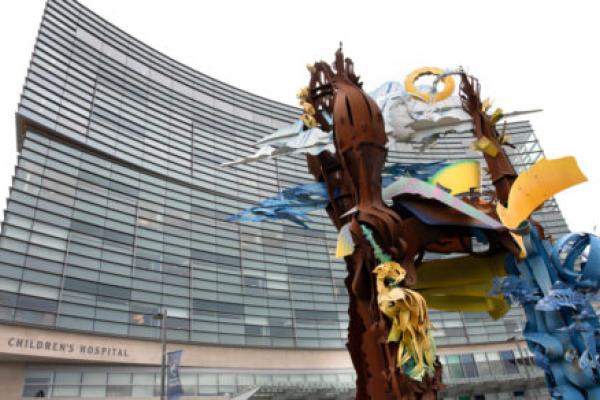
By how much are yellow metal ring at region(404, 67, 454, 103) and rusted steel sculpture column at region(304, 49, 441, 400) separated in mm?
3626

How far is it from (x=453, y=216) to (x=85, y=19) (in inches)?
1704

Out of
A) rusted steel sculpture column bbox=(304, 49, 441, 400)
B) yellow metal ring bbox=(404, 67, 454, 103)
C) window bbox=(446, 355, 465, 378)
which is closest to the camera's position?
rusted steel sculpture column bbox=(304, 49, 441, 400)

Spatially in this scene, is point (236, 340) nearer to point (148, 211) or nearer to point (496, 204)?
point (148, 211)

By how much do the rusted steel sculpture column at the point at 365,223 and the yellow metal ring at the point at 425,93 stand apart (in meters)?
3.63

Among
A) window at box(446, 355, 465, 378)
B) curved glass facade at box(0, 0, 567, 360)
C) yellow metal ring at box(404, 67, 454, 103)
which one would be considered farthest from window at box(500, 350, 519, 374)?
yellow metal ring at box(404, 67, 454, 103)

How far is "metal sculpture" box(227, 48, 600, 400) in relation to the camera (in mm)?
8766

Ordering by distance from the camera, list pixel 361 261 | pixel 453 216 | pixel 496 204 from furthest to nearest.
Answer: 1. pixel 496 204
2. pixel 453 216
3. pixel 361 261

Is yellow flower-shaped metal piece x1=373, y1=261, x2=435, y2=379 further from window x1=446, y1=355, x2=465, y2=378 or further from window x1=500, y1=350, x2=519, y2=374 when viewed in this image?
window x1=500, y1=350, x2=519, y2=374

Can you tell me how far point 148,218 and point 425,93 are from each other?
28.2m

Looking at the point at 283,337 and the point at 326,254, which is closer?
the point at 283,337

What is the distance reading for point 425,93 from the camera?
15.6m

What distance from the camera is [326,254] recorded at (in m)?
46.6

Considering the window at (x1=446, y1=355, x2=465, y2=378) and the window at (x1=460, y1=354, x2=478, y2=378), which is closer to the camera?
the window at (x1=446, y1=355, x2=465, y2=378)

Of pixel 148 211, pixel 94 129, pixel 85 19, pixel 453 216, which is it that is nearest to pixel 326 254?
pixel 148 211
